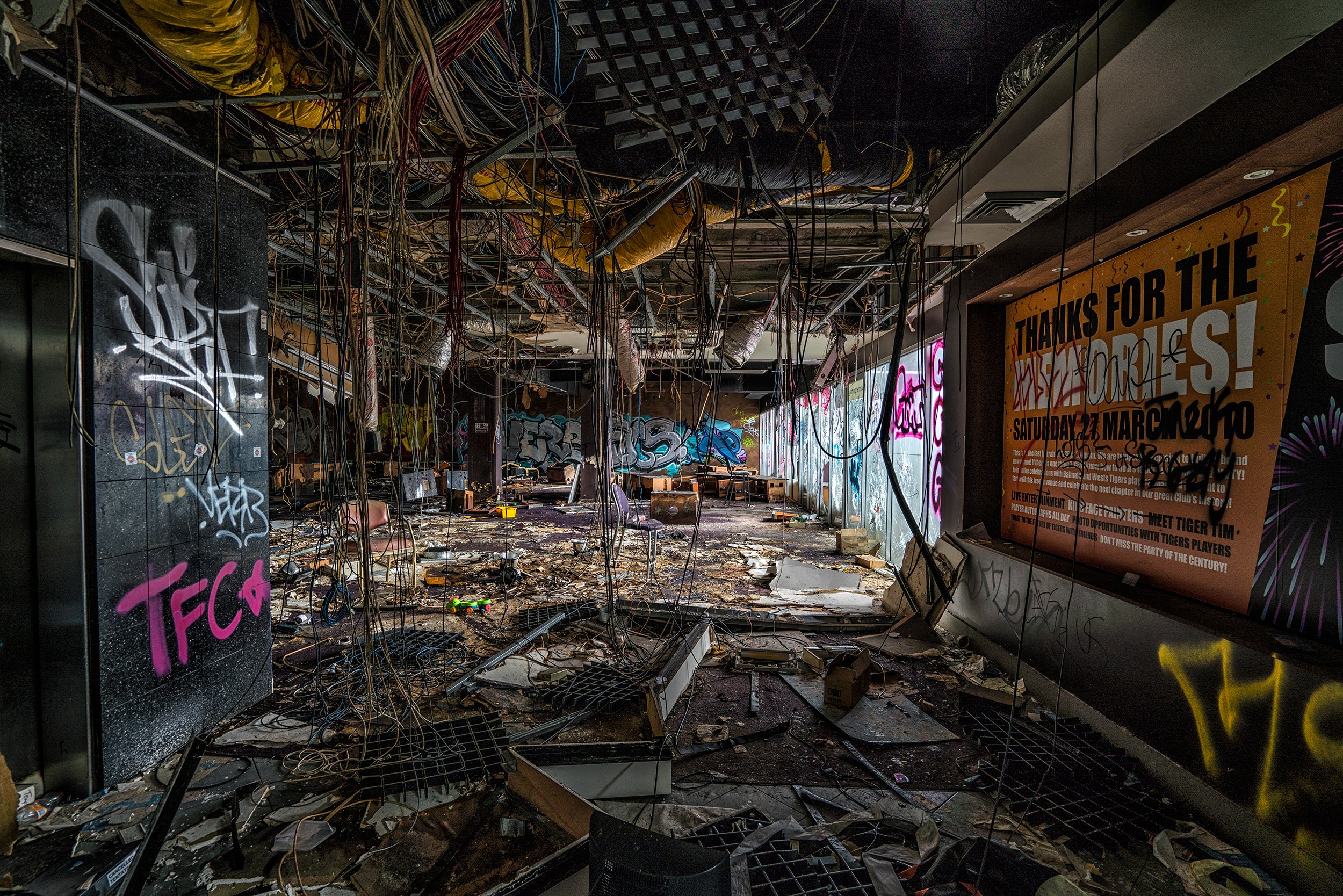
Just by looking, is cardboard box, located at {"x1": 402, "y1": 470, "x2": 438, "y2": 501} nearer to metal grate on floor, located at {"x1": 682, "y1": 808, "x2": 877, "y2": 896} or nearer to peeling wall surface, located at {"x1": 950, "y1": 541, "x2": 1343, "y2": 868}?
metal grate on floor, located at {"x1": 682, "y1": 808, "x2": 877, "y2": 896}

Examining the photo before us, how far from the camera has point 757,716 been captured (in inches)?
135

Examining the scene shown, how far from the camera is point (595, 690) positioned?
363 cm

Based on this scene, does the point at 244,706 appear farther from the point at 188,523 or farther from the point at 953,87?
the point at 953,87

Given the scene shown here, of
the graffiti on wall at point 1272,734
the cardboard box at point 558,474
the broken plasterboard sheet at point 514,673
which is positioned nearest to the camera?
the graffiti on wall at point 1272,734

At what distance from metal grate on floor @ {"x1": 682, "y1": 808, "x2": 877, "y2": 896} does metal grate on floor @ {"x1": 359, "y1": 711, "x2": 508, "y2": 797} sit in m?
1.16

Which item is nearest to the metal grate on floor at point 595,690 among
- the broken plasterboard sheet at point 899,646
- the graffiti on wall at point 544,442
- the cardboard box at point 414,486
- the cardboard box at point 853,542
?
the broken plasterboard sheet at point 899,646

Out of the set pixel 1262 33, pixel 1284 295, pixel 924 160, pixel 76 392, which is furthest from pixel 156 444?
pixel 1284 295

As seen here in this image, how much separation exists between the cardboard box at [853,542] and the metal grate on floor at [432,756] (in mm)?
6170

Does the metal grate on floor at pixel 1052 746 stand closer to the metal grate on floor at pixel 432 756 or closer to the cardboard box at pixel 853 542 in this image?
the metal grate on floor at pixel 432 756

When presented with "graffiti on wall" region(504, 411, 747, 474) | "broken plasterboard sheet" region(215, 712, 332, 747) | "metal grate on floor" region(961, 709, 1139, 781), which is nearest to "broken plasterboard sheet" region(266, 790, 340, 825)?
"broken plasterboard sheet" region(215, 712, 332, 747)

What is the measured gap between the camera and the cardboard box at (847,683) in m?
3.44

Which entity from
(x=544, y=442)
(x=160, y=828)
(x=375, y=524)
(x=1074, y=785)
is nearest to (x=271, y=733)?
(x=160, y=828)

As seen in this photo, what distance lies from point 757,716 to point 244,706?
124 inches

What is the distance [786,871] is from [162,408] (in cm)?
364
